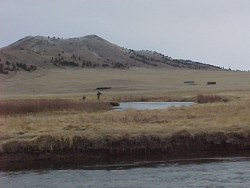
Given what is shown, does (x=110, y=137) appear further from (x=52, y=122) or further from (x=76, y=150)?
(x=52, y=122)

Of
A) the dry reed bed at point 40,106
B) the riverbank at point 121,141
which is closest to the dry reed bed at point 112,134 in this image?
the riverbank at point 121,141

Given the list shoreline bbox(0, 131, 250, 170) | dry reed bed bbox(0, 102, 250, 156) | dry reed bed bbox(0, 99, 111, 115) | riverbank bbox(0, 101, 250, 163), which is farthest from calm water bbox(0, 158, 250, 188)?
dry reed bed bbox(0, 99, 111, 115)

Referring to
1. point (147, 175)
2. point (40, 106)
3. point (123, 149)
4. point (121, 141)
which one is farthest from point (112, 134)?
point (40, 106)

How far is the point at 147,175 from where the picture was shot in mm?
23609

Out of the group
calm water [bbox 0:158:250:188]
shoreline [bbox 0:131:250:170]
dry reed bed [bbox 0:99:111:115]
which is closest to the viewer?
calm water [bbox 0:158:250:188]

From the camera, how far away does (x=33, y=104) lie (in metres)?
47.9

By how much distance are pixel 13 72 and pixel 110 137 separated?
335 feet

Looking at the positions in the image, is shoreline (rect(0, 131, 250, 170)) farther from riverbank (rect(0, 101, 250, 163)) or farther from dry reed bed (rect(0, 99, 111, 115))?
dry reed bed (rect(0, 99, 111, 115))

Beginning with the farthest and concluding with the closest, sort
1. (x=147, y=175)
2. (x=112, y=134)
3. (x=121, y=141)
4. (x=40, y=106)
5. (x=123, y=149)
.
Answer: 1. (x=40, y=106)
2. (x=112, y=134)
3. (x=121, y=141)
4. (x=123, y=149)
5. (x=147, y=175)

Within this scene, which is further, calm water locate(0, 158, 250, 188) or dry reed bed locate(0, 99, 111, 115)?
dry reed bed locate(0, 99, 111, 115)

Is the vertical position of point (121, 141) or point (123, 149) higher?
point (121, 141)

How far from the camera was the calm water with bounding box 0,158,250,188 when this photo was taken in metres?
22.0

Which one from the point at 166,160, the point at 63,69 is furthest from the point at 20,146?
the point at 63,69

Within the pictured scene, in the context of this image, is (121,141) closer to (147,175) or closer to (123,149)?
(123,149)
